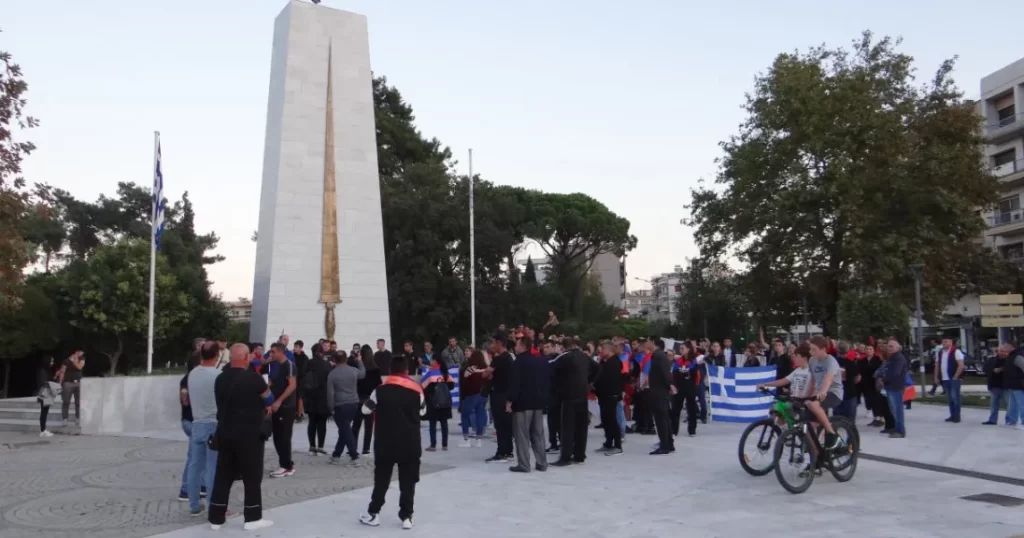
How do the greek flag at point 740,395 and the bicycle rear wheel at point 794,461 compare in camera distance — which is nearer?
the bicycle rear wheel at point 794,461

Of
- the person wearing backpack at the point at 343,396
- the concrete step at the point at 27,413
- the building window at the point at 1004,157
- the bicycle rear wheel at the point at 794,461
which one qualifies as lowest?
the concrete step at the point at 27,413

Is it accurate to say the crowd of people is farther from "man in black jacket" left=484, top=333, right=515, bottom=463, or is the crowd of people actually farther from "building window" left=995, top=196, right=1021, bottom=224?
"building window" left=995, top=196, right=1021, bottom=224

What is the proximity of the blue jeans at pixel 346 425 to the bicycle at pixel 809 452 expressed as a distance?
5782 mm

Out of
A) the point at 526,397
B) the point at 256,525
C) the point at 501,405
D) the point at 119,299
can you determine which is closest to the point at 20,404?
the point at 119,299

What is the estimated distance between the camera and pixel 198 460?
8383 millimetres

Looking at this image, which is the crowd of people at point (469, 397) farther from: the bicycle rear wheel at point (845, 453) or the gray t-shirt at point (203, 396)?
the bicycle rear wheel at point (845, 453)

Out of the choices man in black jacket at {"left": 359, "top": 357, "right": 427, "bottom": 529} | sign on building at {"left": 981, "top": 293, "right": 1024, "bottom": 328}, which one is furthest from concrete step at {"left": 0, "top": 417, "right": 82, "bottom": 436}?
sign on building at {"left": 981, "top": 293, "right": 1024, "bottom": 328}

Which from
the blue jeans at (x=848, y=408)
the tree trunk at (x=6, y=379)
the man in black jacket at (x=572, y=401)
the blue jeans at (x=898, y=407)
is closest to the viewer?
the man in black jacket at (x=572, y=401)

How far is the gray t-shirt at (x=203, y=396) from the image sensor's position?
8.31 m

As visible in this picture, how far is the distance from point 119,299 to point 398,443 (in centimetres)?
3405

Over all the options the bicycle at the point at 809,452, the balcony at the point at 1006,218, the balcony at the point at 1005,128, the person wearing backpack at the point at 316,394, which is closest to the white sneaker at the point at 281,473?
the person wearing backpack at the point at 316,394

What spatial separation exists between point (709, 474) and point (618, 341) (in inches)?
205

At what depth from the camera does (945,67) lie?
34281 mm

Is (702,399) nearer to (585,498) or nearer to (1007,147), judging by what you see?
(585,498)
